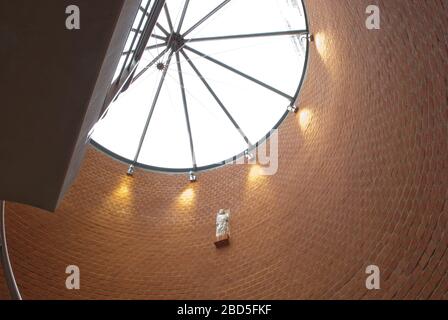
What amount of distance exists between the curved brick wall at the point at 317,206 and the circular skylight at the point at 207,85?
92 cm

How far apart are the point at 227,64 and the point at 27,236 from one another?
8.57 metres

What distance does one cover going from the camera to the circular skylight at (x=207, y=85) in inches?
595

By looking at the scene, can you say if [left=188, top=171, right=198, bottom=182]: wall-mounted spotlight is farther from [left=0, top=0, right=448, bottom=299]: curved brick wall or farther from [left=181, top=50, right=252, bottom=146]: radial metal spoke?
[left=181, top=50, right=252, bottom=146]: radial metal spoke

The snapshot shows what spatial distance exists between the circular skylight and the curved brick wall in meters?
0.92

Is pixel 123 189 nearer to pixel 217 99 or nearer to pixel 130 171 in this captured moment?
pixel 130 171

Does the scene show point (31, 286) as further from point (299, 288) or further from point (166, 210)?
point (299, 288)

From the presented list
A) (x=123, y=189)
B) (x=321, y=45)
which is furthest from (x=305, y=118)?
(x=123, y=189)

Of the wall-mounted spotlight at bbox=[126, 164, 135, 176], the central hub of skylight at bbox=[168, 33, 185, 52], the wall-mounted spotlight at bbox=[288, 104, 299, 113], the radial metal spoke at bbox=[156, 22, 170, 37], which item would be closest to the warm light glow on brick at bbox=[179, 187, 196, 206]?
the wall-mounted spotlight at bbox=[126, 164, 135, 176]

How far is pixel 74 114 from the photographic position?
17.4 feet

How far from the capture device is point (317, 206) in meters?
11.8

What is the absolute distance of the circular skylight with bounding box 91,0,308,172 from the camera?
15.1 m

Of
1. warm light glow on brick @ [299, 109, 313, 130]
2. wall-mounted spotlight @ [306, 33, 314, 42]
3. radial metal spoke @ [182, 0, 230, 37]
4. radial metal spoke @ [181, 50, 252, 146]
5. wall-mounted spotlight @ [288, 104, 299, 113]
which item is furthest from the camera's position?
radial metal spoke @ [181, 50, 252, 146]
